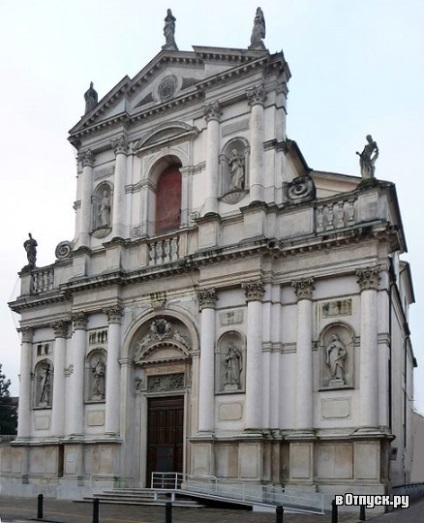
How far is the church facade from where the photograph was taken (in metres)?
21.7

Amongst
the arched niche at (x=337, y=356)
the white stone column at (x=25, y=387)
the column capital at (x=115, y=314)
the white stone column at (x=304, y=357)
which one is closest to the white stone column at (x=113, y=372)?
the column capital at (x=115, y=314)

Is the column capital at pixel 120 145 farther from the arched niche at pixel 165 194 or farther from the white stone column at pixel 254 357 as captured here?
the white stone column at pixel 254 357

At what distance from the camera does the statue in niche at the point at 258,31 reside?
84.4 feet

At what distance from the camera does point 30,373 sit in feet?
99.3

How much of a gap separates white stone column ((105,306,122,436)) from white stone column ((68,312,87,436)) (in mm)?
1480

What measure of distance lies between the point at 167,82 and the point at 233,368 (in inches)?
472

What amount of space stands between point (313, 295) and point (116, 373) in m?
8.38

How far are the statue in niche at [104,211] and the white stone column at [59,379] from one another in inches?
172

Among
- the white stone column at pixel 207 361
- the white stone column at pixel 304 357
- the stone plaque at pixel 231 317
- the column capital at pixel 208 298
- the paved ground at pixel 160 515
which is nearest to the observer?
the paved ground at pixel 160 515

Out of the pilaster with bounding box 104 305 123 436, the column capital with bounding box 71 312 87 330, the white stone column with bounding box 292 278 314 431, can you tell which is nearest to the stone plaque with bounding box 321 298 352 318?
the white stone column with bounding box 292 278 314 431

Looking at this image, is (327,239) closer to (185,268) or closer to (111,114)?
(185,268)

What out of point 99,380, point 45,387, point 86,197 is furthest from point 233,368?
point 86,197

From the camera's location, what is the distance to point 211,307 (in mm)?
24359

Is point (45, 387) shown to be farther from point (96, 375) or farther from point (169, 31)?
point (169, 31)
